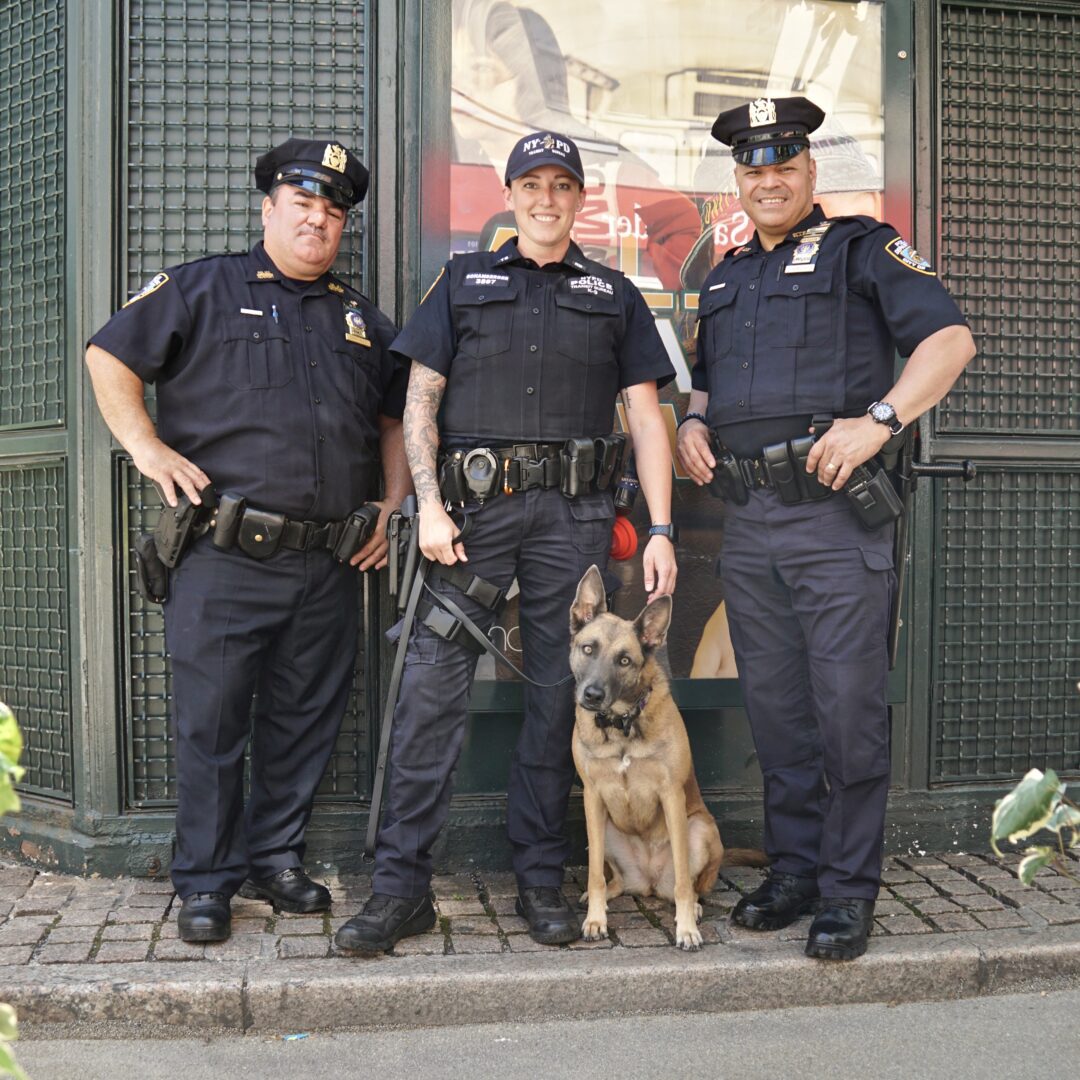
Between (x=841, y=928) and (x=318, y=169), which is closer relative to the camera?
(x=841, y=928)

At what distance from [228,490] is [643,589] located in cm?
179

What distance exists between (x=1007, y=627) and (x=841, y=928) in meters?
1.91

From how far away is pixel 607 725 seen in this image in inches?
145

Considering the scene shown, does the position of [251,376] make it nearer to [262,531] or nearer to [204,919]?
[262,531]

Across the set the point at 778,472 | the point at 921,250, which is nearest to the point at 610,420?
the point at 778,472

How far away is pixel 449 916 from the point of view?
3852 mm

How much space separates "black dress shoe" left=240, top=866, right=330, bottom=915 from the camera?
3842mm

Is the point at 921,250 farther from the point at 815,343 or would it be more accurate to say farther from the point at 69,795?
the point at 69,795

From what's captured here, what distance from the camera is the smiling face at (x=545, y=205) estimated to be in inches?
144

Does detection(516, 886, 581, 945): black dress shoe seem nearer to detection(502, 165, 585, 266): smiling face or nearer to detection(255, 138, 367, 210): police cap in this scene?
detection(502, 165, 585, 266): smiling face

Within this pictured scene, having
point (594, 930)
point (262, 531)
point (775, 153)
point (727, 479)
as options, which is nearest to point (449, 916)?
point (594, 930)

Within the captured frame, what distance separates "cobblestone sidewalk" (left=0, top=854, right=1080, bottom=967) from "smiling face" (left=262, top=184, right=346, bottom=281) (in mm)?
2273

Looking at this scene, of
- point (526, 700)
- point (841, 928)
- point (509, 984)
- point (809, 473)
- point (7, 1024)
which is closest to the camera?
point (7, 1024)

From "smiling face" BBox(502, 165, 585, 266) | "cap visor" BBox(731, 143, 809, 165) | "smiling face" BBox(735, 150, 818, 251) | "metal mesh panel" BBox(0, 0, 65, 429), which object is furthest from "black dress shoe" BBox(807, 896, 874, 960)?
"metal mesh panel" BBox(0, 0, 65, 429)
